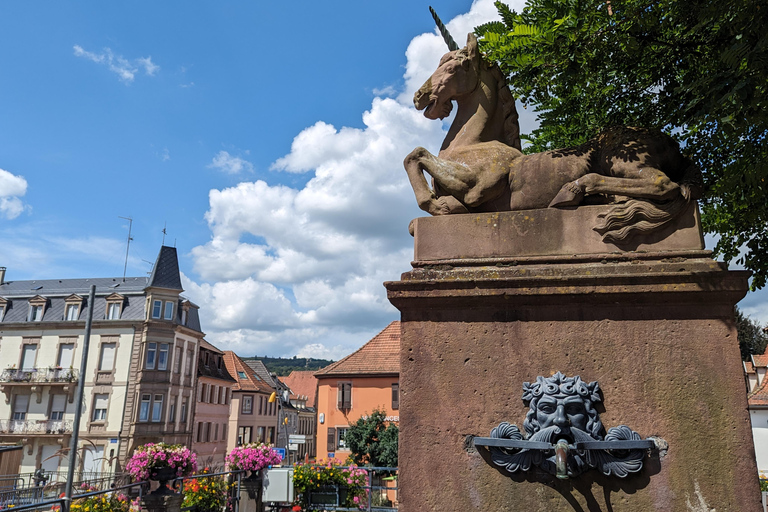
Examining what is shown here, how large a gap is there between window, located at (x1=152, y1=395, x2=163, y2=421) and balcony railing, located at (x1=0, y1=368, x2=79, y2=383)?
5.43 m

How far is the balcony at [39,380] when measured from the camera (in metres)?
36.1

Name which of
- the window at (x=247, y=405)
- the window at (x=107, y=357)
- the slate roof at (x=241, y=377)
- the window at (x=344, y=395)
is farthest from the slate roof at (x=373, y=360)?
the window at (x=247, y=405)

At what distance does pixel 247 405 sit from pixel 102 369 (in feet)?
60.8

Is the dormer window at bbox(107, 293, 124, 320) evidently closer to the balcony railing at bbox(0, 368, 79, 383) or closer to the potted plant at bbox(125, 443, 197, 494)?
the balcony railing at bbox(0, 368, 79, 383)

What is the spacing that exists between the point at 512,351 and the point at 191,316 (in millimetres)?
41084

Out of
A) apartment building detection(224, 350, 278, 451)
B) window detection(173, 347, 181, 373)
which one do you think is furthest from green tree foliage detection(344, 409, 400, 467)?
apartment building detection(224, 350, 278, 451)

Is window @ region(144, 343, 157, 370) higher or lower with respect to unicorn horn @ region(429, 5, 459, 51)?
higher

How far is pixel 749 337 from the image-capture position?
122ft

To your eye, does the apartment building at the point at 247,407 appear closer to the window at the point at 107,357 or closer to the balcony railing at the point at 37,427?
the window at the point at 107,357

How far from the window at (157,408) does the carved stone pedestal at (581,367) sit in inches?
1460

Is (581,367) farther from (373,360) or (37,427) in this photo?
(37,427)

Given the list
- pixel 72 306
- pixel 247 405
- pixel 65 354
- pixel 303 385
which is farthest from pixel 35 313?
pixel 303 385

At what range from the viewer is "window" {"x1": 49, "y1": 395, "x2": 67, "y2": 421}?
36156 mm

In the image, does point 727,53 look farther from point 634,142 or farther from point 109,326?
point 109,326
